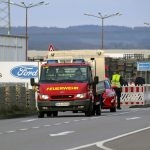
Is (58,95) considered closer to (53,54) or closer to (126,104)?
(53,54)

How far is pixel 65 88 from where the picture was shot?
29.8 meters

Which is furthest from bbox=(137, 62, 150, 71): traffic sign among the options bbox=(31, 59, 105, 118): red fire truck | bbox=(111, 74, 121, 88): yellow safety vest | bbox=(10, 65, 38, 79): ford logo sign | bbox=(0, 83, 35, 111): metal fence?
bbox=(31, 59, 105, 118): red fire truck

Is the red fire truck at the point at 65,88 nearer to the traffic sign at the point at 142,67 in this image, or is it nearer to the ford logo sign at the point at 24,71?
the ford logo sign at the point at 24,71

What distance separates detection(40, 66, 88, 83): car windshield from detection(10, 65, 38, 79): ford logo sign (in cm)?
2335

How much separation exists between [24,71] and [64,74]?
2472 cm

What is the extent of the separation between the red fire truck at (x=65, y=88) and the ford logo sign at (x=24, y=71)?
23.4 meters

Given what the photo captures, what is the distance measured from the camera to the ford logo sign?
5425cm

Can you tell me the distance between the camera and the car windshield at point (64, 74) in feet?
98.7

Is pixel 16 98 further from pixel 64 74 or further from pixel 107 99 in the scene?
pixel 107 99

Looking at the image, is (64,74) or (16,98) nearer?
(64,74)

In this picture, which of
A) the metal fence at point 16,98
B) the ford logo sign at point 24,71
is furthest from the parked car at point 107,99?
the ford logo sign at point 24,71

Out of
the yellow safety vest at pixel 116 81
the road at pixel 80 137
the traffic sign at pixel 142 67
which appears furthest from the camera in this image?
the traffic sign at pixel 142 67

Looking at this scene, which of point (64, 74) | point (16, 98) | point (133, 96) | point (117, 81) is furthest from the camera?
point (133, 96)

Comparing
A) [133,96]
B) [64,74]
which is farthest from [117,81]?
[64,74]
